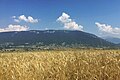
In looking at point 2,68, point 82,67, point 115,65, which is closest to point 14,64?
point 2,68

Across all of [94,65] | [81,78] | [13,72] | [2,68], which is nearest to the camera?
[81,78]

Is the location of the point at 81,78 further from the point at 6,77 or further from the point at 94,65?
the point at 6,77

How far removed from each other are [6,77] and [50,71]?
1.72 metres

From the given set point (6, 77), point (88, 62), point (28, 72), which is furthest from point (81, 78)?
point (6, 77)

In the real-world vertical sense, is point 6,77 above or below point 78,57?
below

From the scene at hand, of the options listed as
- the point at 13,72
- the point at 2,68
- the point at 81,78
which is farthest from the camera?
the point at 2,68

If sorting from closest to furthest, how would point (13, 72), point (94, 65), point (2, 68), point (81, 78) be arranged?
point (81, 78)
point (94, 65)
point (13, 72)
point (2, 68)

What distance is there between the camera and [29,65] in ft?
37.0

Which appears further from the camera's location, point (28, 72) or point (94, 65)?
point (28, 72)

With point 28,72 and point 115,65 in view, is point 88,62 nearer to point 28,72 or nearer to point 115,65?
point 115,65

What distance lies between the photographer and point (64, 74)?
31.5 ft

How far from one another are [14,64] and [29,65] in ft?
2.01

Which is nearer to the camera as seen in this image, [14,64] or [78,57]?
[78,57]

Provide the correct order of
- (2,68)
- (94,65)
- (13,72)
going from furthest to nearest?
(2,68) < (13,72) < (94,65)
